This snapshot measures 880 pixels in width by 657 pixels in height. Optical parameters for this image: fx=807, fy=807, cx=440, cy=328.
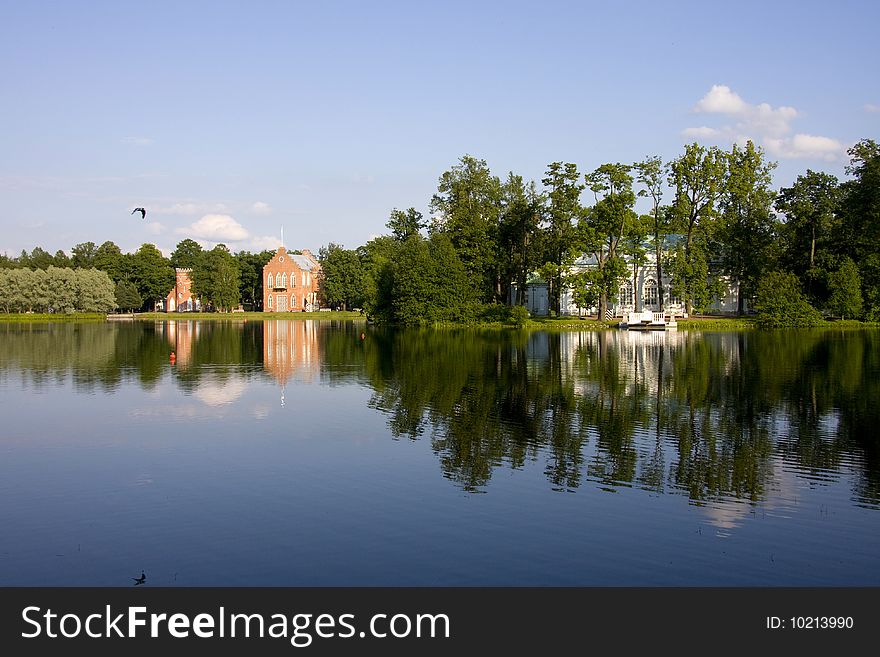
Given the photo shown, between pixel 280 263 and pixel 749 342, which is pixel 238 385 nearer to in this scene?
pixel 749 342

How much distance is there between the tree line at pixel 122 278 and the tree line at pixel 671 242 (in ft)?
163

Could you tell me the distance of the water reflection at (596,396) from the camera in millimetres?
15992

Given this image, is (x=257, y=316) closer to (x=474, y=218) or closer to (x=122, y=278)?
(x=122, y=278)

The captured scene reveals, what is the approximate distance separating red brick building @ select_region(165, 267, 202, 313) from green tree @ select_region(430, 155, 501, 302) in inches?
2617

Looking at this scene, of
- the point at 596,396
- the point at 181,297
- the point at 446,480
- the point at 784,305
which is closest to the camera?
the point at 446,480

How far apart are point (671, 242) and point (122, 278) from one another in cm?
8574

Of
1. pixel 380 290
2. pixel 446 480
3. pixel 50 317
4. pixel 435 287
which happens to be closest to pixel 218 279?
pixel 50 317

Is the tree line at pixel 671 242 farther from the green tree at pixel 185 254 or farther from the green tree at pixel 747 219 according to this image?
the green tree at pixel 185 254

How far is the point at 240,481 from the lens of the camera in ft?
51.0

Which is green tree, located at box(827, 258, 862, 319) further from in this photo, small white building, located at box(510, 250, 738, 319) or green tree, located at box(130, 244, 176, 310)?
green tree, located at box(130, 244, 176, 310)

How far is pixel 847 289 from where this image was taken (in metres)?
70.3
